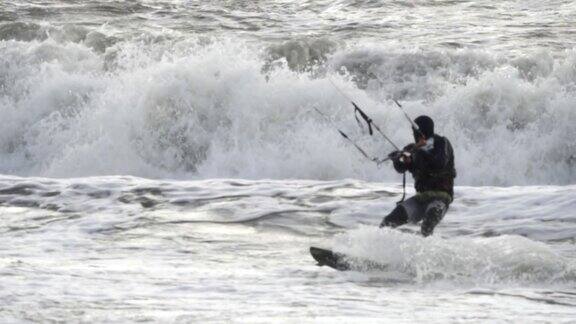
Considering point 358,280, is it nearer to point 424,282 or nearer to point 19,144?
point 424,282

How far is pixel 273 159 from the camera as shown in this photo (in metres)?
19.6

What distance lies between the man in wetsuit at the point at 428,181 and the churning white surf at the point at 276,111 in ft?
24.0

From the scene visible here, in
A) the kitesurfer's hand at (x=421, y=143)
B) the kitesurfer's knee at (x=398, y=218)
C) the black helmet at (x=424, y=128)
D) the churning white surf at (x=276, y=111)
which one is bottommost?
the churning white surf at (x=276, y=111)

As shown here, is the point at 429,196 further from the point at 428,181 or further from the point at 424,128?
the point at 424,128

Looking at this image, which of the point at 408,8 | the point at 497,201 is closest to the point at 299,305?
the point at 497,201

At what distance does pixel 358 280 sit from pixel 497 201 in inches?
185

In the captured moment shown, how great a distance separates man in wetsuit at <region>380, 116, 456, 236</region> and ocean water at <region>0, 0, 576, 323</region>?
27 cm

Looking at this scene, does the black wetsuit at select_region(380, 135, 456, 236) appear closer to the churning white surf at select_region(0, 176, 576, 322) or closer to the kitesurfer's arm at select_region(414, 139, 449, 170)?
the kitesurfer's arm at select_region(414, 139, 449, 170)

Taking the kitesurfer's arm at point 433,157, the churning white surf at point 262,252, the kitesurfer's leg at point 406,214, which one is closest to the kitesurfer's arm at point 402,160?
the kitesurfer's arm at point 433,157

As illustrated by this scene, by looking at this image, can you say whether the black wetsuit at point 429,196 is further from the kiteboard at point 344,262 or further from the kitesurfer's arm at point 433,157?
the kiteboard at point 344,262

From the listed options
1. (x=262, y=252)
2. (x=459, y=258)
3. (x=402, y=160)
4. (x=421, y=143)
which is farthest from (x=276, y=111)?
(x=459, y=258)

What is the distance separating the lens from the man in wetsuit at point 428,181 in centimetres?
1101

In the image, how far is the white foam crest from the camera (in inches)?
410

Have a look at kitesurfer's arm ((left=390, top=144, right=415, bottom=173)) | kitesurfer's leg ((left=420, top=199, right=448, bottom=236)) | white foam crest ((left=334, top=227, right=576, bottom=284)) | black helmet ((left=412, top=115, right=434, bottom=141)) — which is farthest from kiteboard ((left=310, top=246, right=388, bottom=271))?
black helmet ((left=412, top=115, right=434, bottom=141))
